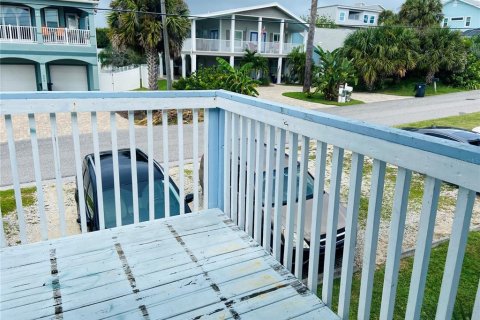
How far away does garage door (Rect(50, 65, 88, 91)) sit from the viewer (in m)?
21.6

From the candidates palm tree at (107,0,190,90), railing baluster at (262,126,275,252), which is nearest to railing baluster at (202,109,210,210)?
railing baluster at (262,126,275,252)

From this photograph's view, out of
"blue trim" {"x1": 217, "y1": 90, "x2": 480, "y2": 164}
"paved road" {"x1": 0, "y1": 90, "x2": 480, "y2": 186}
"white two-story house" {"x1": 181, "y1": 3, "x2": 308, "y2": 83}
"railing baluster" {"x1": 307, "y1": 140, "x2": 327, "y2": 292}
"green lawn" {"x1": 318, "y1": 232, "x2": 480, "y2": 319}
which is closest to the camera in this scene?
"blue trim" {"x1": 217, "y1": 90, "x2": 480, "y2": 164}

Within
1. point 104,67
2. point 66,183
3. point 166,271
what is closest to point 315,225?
point 166,271

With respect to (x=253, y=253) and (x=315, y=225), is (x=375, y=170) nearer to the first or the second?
(x=315, y=225)

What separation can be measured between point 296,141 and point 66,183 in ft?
23.9

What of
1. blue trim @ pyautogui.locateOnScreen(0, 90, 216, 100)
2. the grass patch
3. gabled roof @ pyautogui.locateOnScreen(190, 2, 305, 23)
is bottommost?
the grass patch

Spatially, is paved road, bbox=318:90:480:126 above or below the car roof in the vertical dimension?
below

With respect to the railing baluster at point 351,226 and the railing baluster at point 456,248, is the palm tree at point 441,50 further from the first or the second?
the railing baluster at point 456,248

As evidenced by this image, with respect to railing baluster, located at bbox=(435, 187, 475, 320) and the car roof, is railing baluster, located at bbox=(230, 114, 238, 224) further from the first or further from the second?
the car roof

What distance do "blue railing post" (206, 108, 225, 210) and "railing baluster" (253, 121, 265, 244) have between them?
564mm

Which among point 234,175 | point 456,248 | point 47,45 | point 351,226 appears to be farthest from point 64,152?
point 47,45

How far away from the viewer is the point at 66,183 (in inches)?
322

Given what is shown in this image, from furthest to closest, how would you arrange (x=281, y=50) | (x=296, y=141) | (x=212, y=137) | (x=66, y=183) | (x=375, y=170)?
(x=281, y=50), (x=66, y=183), (x=212, y=137), (x=296, y=141), (x=375, y=170)

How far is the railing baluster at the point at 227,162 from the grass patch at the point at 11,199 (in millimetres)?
4967
